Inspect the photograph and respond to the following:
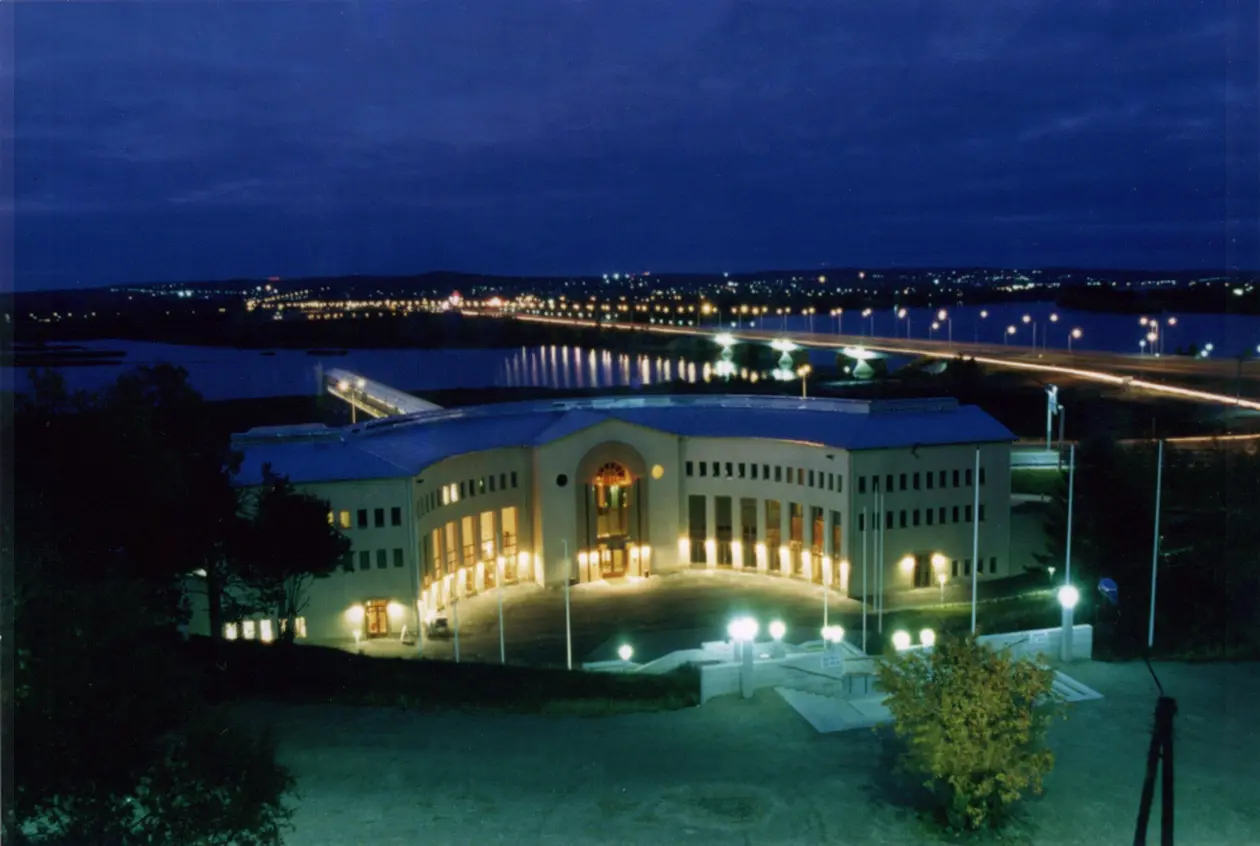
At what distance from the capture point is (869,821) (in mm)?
15414

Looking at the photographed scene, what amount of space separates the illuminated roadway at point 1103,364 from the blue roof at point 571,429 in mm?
27617

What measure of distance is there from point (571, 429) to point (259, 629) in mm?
11565

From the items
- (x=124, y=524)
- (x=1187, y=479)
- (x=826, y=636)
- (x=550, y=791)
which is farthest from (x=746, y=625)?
(x=1187, y=479)

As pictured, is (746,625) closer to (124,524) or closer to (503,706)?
(503,706)

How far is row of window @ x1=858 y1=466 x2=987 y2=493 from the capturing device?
33594 mm

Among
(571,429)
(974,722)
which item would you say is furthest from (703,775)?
(571,429)

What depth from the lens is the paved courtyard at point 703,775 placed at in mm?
15078

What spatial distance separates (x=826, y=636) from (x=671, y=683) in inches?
189

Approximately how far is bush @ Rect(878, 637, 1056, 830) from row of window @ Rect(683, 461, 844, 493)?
19.1 m

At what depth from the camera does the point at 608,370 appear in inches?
5310

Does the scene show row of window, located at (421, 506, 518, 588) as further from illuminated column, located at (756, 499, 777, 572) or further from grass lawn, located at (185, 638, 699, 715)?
grass lawn, located at (185, 638, 699, 715)

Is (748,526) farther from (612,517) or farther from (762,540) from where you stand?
(612,517)

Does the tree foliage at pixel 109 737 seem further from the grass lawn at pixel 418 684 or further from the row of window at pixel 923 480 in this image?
the row of window at pixel 923 480

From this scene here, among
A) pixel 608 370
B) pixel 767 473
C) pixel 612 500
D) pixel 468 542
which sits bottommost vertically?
pixel 608 370
